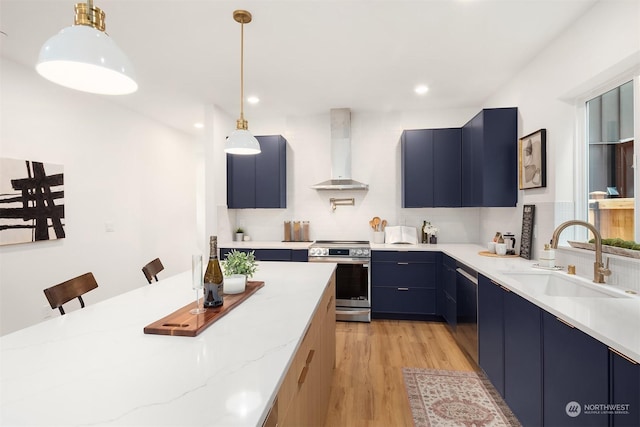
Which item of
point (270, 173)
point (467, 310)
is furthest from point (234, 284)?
point (270, 173)

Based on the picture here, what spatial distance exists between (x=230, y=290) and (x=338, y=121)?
315cm

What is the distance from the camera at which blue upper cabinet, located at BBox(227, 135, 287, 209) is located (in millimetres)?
4383

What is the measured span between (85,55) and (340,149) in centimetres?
355

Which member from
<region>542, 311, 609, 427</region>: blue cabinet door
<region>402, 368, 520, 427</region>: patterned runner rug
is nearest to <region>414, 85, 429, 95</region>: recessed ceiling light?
<region>542, 311, 609, 427</region>: blue cabinet door

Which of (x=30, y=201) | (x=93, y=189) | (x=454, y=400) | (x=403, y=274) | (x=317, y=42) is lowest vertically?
(x=454, y=400)

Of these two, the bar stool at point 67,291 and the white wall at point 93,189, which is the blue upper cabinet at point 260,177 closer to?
the white wall at point 93,189

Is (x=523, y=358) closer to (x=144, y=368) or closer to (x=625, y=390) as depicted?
(x=625, y=390)

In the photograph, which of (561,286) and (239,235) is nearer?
(561,286)

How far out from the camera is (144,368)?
956 millimetres

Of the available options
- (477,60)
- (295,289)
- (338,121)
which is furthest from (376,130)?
(295,289)

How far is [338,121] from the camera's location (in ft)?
14.1

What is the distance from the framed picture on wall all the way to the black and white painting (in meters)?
4.55

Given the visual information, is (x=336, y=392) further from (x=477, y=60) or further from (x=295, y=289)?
(x=477, y=60)

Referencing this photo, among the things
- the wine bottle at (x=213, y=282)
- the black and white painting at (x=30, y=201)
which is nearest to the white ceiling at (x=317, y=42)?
the black and white painting at (x=30, y=201)
